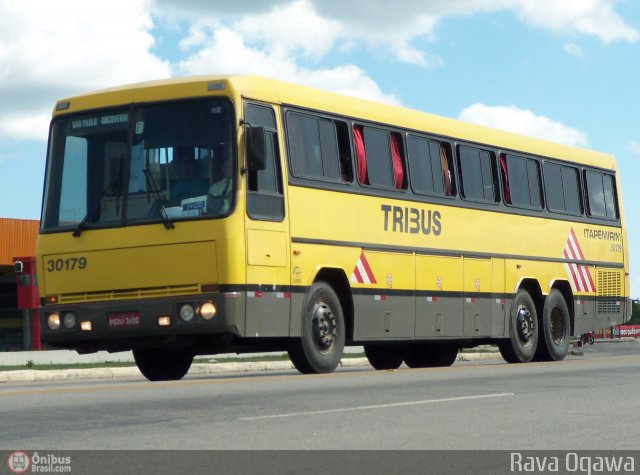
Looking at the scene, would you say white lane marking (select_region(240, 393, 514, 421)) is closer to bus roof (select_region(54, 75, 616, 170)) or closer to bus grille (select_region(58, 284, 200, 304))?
bus grille (select_region(58, 284, 200, 304))

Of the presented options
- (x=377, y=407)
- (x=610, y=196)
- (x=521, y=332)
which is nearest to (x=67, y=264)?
(x=377, y=407)

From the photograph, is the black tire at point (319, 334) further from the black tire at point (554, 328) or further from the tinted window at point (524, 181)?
the black tire at point (554, 328)

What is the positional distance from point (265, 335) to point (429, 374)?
7.01 feet

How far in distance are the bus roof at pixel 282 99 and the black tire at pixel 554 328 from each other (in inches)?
115

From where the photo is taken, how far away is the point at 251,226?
15.4 meters

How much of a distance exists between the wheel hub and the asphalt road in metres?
7.30

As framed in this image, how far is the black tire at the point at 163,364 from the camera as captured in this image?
1791 centimetres

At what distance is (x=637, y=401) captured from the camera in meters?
11.8

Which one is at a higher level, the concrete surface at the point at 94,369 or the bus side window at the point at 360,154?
the bus side window at the point at 360,154

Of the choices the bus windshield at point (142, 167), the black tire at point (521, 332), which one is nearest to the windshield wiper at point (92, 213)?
the bus windshield at point (142, 167)

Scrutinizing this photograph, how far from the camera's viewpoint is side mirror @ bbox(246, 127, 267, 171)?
15.2 meters

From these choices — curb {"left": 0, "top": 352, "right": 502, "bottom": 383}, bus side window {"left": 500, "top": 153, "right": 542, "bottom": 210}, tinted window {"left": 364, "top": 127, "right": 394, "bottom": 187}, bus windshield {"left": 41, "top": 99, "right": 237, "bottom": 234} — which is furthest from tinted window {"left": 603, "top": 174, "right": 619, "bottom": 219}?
bus windshield {"left": 41, "top": 99, "right": 237, "bottom": 234}
